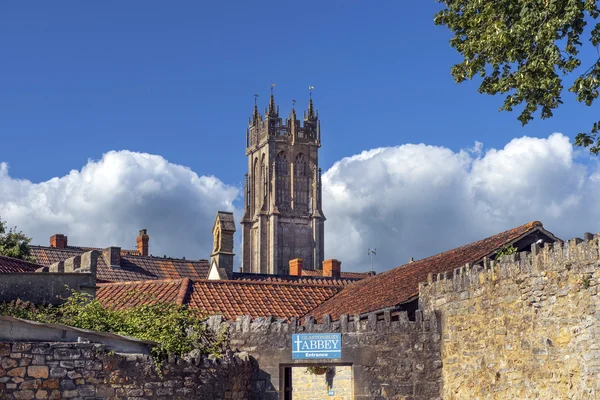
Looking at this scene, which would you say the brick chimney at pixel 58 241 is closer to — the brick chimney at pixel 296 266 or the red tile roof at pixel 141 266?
the red tile roof at pixel 141 266

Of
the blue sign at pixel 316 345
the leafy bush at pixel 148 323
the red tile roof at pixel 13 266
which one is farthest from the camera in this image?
the red tile roof at pixel 13 266

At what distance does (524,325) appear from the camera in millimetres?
17750

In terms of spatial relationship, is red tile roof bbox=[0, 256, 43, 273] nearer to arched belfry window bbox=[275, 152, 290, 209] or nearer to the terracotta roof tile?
the terracotta roof tile

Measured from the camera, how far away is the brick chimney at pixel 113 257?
44.1 meters

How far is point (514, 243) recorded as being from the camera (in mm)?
22703

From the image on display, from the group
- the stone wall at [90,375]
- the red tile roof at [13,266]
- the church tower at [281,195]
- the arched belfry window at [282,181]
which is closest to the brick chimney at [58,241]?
the red tile roof at [13,266]

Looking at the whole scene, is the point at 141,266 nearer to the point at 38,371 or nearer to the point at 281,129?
the point at 38,371

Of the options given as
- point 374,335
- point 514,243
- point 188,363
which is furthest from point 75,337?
point 514,243

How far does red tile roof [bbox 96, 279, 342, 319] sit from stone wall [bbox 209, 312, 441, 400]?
4.42m

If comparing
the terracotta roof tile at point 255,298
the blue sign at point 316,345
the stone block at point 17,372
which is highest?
the terracotta roof tile at point 255,298

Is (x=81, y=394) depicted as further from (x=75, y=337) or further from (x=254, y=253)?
(x=254, y=253)

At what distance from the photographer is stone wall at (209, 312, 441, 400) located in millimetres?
20484

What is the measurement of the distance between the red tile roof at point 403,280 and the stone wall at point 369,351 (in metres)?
2.02

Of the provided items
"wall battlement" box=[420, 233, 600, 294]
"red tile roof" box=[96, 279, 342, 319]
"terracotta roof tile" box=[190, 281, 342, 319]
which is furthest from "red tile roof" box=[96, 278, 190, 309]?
"wall battlement" box=[420, 233, 600, 294]
